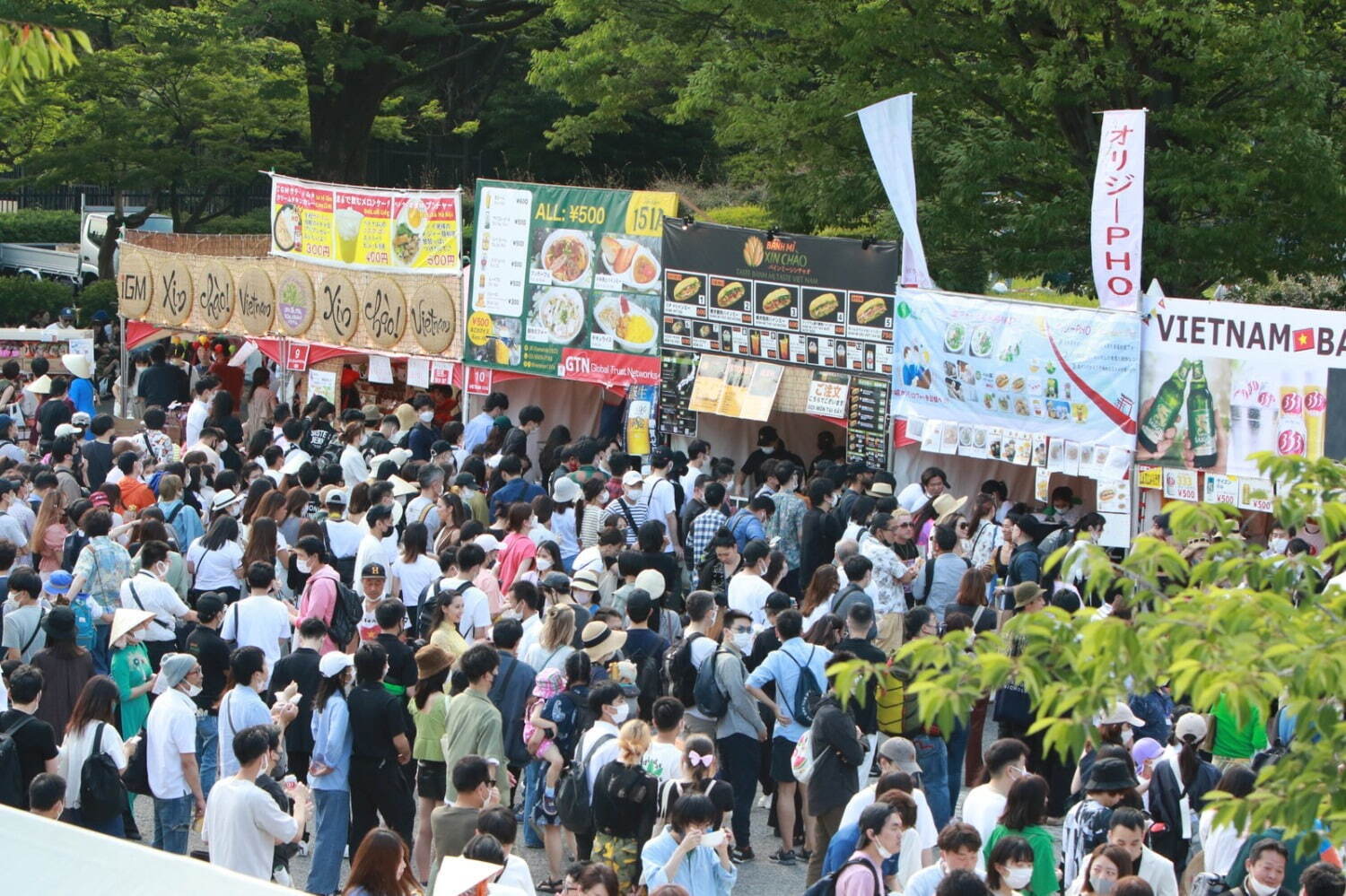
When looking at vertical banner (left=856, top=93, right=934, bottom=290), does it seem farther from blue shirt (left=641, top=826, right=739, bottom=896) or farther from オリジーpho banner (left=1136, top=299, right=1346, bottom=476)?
blue shirt (left=641, top=826, right=739, bottom=896)

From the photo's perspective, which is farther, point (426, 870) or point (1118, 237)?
point (1118, 237)

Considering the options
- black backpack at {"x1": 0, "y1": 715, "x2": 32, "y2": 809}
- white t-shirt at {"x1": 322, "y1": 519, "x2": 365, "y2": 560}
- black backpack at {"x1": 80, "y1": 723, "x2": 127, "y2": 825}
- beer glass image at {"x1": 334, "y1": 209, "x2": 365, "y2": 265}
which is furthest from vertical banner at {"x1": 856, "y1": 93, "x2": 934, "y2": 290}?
black backpack at {"x1": 0, "y1": 715, "x2": 32, "y2": 809}

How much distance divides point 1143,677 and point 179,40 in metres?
27.3

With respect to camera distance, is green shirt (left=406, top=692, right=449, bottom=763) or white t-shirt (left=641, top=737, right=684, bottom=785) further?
green shirt (left=406, top=692, right=449, bottom=763)

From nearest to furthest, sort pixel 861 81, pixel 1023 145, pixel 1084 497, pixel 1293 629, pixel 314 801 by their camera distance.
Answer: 1. pixel 1293 629
2. pixel 314 801
3. pixel 1084 497
4. pixel 1023 145
5. pixel 861 81

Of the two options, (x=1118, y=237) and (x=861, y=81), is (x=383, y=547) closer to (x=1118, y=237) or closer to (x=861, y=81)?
(x=1118, y=237)

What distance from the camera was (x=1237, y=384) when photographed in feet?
41.8

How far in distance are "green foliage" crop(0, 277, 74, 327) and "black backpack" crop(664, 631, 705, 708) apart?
24504 millimetres

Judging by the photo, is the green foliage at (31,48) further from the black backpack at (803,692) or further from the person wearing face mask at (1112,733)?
the person wearing face mask at (1112,733)

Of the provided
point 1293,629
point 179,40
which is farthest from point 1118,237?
point 179,40

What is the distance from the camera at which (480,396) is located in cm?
1872

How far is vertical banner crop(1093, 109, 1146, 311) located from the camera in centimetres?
1316

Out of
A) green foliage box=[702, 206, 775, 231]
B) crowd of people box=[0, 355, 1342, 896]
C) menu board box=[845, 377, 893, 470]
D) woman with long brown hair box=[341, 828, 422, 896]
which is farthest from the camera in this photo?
green foliage box=[702, 206, 775, 231]

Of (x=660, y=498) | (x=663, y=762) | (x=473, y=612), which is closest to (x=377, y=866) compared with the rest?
(x=663, y=762)
